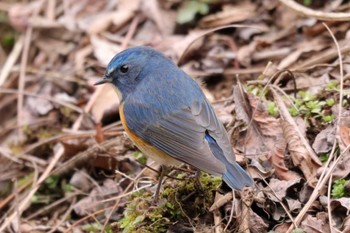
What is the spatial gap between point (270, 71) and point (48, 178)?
2.27 meters

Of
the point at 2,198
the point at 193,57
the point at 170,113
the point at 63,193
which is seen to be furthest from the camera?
the point at 193,57

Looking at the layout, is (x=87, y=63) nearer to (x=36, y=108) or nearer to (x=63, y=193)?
(x=36, y=108)

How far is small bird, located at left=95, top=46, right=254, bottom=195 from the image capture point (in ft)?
13.2

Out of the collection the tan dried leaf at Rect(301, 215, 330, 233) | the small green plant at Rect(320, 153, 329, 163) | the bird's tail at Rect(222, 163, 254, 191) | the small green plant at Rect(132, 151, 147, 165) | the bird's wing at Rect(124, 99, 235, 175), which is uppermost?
the bird's wing at Rect(124, 99, 235, 175)

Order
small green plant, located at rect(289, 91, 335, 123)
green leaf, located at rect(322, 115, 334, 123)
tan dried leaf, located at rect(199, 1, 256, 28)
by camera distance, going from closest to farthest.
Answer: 1. green leaf, located at rect(322, 115, 334, 123)
2. small green plant, located at rect(289, 91, 335, 123)
3. tan dried leaf, located at rect(199, 1, 256, 28)

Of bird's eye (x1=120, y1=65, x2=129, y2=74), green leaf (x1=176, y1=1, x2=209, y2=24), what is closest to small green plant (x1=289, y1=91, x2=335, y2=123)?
bird's eye (x1=120, y1=65, x2=129, y2=74)

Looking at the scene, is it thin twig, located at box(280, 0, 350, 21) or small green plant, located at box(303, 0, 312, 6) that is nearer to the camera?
thin twig, located at box(280, 0, 350, 21)

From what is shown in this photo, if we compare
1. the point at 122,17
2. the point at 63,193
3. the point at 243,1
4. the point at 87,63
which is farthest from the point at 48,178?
the point at 243,1

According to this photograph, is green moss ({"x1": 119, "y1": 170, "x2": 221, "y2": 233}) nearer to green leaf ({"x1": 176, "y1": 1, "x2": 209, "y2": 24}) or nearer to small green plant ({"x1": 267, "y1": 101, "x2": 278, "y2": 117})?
small green plant ({"x1": 267, "y1": 101, "x2": 278, "y2": 117})

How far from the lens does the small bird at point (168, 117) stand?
402 centimetres

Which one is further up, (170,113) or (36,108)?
(170,113)

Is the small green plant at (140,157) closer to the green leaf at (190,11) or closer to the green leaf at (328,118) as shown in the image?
the green leaf at (328,118)

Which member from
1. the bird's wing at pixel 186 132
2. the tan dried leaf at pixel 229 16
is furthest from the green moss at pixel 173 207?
the tan dried leaf at pixel 229 16

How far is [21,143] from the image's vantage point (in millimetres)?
6523
